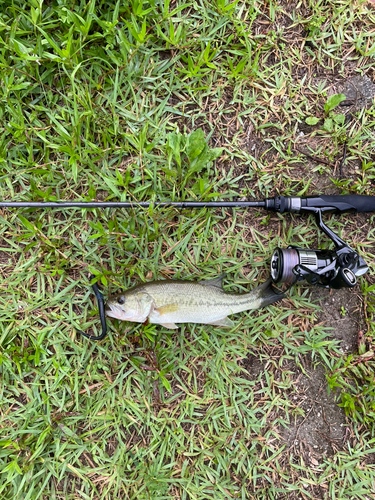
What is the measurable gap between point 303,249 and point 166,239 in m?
1.34

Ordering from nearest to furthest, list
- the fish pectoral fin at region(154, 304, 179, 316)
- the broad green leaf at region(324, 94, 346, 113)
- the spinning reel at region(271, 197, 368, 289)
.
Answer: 1. the spinning reel at region(271, 197, 368, 289)
2. the fish pectoral fin at region(154, 304, 179, 316)
3. the broad green leaf at region(324, 94, 346, 113)

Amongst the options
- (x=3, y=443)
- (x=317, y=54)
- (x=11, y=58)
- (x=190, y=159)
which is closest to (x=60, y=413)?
(x=3, y=443)

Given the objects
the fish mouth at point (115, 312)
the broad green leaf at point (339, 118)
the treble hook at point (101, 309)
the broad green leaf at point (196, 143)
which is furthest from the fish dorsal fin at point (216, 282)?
the broad green leaf at point (339, 118)

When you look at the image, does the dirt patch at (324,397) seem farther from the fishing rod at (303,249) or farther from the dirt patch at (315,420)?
the fishing rod at (303,249)

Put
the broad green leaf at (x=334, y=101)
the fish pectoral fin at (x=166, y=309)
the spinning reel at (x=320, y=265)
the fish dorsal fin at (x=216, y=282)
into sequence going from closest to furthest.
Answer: the spinning reel at (x=320, y=265) < the fish pectoral fin at (x=166, y=309) < the fish dorsal fin at (x=216, y=282) < the broad green leaf at (x=334, y=101)

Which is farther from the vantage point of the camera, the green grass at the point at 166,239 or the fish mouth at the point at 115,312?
the green grass at the point at 166,239

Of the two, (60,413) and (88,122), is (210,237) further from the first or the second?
(60,413)

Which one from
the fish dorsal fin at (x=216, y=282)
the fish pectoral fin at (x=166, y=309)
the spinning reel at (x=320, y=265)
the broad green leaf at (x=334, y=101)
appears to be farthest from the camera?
the broad green leaf at (x=334, y=101)

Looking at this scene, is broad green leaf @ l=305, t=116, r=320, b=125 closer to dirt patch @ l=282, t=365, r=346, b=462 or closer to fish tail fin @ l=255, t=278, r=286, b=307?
fish tail fin @ l=255, t=278, r=286, b=307

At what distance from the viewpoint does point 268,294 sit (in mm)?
3057

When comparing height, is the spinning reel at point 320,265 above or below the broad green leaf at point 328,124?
below

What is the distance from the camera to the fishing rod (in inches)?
114

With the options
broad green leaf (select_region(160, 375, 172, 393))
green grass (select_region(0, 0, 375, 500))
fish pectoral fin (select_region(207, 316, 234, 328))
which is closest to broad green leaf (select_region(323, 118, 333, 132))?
green grass (select_region(0, 0, 375, 500))

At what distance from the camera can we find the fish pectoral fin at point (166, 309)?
292 cm
